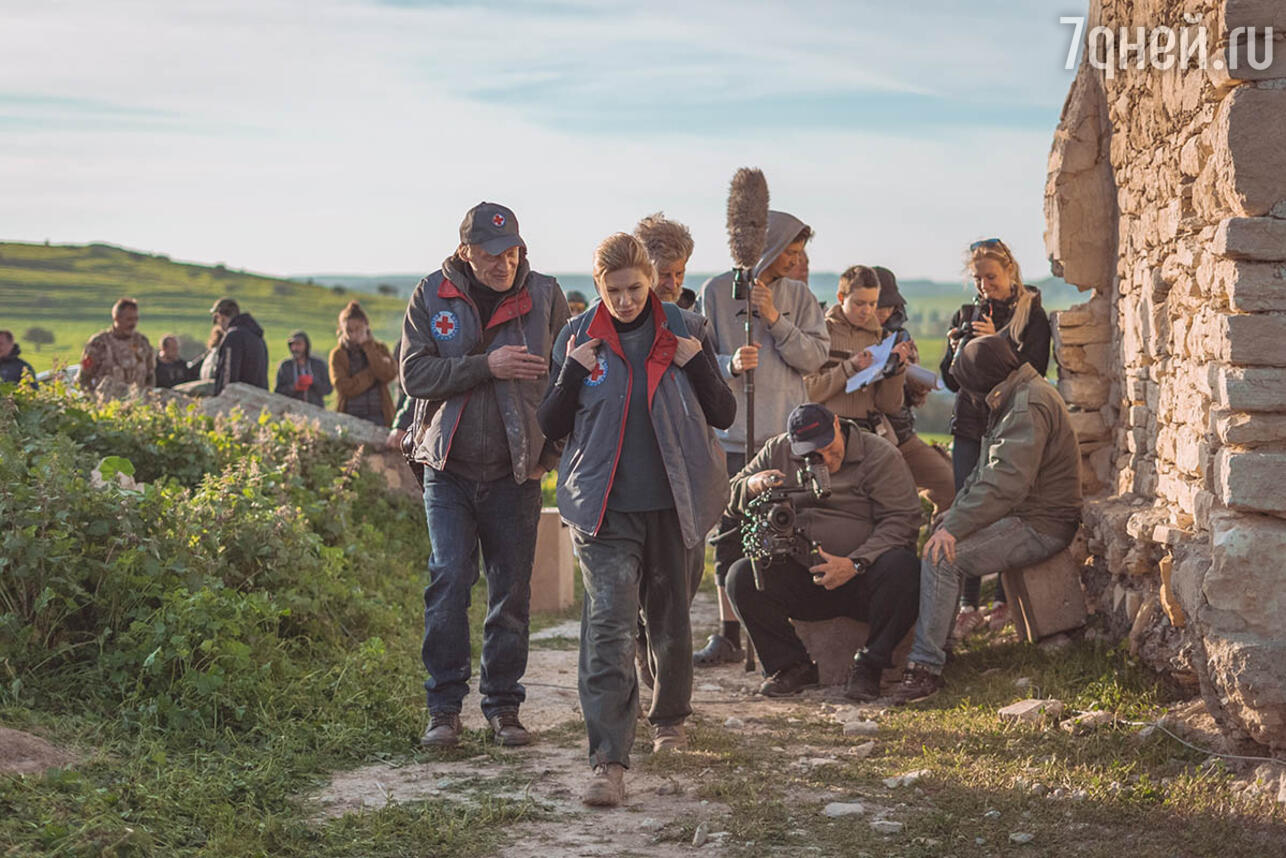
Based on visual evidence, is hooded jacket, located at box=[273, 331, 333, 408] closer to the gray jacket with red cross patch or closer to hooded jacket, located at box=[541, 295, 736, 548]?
the gray jacket with red cross patch

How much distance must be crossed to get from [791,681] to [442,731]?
1921 millimetres

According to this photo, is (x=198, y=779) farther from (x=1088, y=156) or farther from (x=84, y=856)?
(x=1088, y=156)

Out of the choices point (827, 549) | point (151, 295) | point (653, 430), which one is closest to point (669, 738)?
point (653, 430)

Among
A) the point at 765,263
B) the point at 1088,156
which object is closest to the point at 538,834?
the point at 765,263

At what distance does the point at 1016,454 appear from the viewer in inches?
247

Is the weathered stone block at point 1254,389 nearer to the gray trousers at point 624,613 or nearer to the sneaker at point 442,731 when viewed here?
the gray trousers at point 624,613

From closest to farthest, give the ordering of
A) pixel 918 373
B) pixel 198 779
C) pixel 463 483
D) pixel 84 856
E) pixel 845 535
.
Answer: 1. pixel 84 856
2. pixel 198 779
3. pixel 463 483
4. pixel 845 535
5. pixel 918 373

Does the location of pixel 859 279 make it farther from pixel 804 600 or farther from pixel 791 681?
pixel 791 681

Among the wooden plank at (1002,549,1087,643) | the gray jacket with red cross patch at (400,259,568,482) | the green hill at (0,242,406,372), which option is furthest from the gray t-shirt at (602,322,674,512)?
the green hill at (0,242,406,372)

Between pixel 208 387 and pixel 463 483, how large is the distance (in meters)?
7.26

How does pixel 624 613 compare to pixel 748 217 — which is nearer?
pixel 624 613

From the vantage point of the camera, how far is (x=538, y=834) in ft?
14.0

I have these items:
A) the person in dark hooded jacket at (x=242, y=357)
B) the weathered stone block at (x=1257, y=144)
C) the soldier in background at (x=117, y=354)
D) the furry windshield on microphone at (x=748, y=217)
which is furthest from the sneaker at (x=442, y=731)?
the soldier in background at (x=117, y=354)

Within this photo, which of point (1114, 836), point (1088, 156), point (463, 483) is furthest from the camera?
point (1088, 156)
